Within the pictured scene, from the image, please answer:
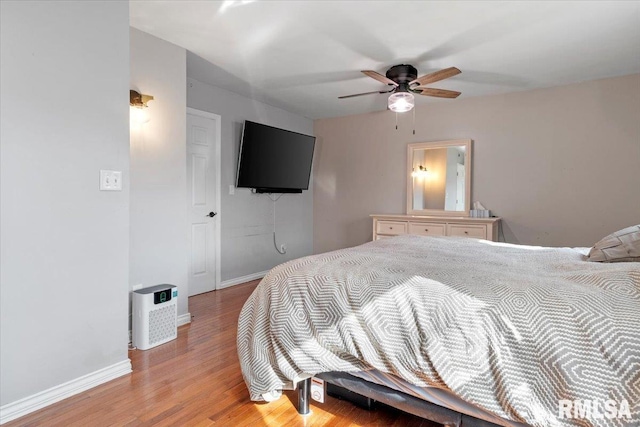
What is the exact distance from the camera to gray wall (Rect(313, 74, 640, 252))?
3504 mm

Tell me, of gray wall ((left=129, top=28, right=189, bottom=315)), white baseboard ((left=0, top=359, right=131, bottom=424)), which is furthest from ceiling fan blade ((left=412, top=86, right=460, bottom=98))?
white baseboard ((left=0, top=359, right=131, bottom=424))

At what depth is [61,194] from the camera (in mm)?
1854

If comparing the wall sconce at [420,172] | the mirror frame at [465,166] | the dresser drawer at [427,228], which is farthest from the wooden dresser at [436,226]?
the wall sconce at [420,172]

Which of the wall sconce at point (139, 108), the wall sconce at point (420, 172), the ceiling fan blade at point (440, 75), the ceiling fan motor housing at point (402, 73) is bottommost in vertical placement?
the wall sconce at point (420, 172)

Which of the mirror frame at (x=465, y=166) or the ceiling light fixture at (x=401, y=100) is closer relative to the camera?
the ceiling light fixture at (x=401, y=100)

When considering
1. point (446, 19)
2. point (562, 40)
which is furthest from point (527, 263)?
point (562, 40)

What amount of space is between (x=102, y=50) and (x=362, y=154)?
11.9 feet

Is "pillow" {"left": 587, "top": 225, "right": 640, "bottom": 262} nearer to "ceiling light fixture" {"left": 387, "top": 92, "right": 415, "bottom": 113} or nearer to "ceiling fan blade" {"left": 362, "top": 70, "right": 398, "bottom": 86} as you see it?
"ceiling light fixture" {"left": 387, "top": 92, "right": 415, "bottom": 113}

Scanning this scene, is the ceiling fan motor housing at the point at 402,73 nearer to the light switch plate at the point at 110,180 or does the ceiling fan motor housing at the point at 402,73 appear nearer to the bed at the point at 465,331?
the bed at the point at 465,331

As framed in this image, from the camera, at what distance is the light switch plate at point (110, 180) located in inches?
80.0

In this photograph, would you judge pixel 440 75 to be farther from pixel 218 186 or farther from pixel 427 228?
pixel 218 186

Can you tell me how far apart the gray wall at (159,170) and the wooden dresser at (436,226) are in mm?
2560

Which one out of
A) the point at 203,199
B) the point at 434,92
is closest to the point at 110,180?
the point at 203,199

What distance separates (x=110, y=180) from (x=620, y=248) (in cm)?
283
